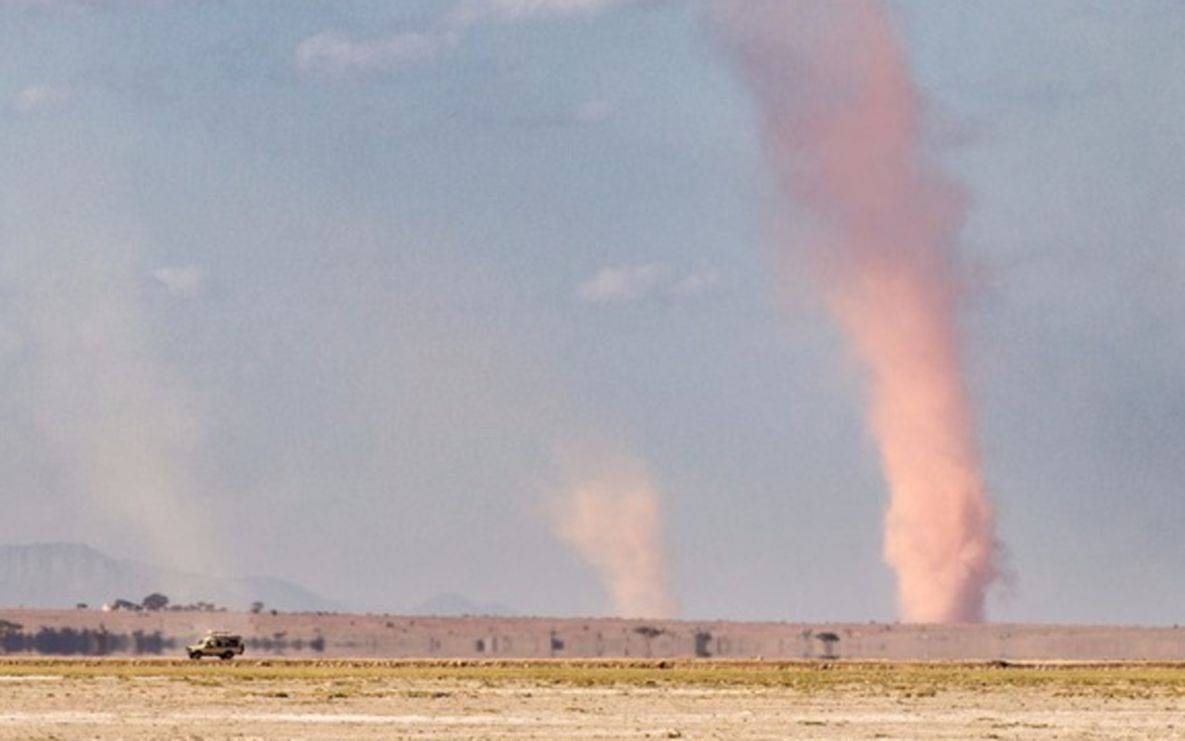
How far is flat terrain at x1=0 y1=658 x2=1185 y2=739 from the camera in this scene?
97125 mm

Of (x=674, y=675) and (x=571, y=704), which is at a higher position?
(x=674, y=675)

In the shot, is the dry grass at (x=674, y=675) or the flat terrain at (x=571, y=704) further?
the dry grass at (x=674, y=675)

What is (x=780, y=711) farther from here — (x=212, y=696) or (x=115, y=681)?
(x=115, y=681)

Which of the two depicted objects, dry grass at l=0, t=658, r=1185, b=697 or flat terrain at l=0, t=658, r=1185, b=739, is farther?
dry grass at l=0, t=658, r=1185, b=697

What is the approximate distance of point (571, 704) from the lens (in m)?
119

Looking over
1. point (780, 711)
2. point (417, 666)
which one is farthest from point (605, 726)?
point (417, 666)

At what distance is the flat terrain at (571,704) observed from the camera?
A: 3824 inches

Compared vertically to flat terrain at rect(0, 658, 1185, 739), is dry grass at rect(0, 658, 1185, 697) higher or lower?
higher

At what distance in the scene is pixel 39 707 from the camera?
365 feet

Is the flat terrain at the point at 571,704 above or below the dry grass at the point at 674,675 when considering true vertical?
below

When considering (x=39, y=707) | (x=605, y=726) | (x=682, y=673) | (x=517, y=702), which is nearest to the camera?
(x=605, y=726)

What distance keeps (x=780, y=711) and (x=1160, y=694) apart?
35.8 m

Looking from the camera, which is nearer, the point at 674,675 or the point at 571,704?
the point at 571,704

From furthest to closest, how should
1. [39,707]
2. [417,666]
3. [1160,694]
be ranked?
1. [417,666]
2. [1160,694]
3. [39,707]
